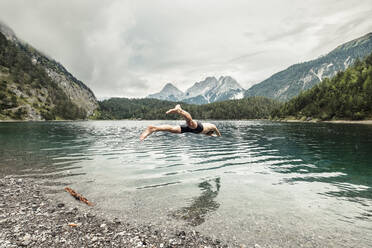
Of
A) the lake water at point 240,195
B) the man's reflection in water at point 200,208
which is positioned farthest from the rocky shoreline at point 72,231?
the man's reflection in water at point 200,208

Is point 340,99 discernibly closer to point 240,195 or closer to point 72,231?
point 240,195

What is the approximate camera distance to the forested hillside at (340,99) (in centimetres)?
11281

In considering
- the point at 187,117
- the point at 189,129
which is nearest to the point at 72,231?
the point at 187,117

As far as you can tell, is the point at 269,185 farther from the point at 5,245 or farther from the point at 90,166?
the point at 90,166

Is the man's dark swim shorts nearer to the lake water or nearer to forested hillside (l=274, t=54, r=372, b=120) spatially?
the lake water

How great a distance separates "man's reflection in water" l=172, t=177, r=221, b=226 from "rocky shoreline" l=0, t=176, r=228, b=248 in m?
1.16

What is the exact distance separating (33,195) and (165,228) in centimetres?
894

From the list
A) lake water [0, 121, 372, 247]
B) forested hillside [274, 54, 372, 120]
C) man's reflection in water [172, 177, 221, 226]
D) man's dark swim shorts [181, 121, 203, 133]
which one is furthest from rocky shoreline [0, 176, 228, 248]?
forested hillside [274, 54, 372, 120]

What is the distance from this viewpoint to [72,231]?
798 centimetres

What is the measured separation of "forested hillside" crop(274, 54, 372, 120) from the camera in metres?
113

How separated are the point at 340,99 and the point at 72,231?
160 metres

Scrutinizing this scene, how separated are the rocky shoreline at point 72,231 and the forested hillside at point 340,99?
461 ft

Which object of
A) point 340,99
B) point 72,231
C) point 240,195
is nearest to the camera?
point 72,231

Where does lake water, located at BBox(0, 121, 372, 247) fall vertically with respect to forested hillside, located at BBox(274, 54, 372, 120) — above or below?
below
